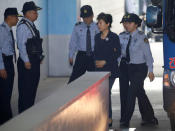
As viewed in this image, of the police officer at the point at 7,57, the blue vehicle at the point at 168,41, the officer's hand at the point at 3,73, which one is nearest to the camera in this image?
the blue vehicle at the point at 168,41

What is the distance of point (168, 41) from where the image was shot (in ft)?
22.6

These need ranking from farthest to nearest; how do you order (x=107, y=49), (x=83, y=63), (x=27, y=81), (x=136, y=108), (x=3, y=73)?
(x=136, y=108)
(x=83, y=63)
(x=27, y=81)
(x=107, y=49)
(x=3, y=73)

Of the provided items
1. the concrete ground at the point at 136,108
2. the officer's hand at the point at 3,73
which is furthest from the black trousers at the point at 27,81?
the concrete ground at the point at 136,108

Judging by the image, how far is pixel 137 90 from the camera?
8.13 meters

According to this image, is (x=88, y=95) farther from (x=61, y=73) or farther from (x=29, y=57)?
(x=61, y=73)

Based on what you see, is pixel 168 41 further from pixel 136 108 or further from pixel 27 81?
pixel 136 108

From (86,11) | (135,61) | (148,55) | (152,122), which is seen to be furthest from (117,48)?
(152,122)

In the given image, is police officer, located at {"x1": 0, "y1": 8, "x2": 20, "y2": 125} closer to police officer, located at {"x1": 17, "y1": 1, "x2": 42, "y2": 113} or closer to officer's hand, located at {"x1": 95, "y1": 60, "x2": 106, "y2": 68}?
police officer, located at {"x1": 17, "y1": 1, "x2": 42, "y2": 113}

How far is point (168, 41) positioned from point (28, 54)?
2.34 m

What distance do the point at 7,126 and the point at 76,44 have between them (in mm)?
6640

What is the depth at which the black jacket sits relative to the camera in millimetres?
7992

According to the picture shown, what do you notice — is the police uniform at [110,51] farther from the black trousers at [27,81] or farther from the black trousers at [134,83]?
the black trousers at [27,81]

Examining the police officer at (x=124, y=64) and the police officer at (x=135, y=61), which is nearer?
the police officer at (x=135, y=61)

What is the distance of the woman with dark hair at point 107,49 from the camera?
798 centimetres
